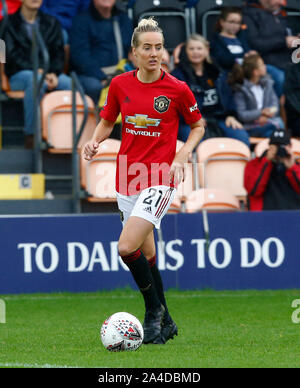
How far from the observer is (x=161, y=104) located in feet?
22.2

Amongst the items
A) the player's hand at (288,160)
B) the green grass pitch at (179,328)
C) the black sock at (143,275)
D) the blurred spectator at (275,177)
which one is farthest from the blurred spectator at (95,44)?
the black sock at (143,275)

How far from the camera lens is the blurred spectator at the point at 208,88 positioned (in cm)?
1236

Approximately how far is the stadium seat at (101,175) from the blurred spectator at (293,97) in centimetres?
270

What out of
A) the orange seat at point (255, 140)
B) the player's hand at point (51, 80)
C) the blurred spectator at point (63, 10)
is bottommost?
the orange seat at point (255, 140)

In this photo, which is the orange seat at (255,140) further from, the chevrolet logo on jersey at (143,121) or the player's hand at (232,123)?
the chevrolet logo on jersey at (143,121)

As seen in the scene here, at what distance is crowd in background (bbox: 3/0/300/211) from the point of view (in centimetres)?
1235

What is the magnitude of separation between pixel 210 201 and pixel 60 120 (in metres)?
2.28

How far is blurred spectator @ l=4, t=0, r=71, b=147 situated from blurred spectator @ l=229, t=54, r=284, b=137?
88.7 inches

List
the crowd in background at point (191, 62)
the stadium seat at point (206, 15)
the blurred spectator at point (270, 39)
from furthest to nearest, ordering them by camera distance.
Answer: the stadium seat at point (206, 15) → the blurred spectator at point (270, 39) → the crowd in background at point (191, 62)

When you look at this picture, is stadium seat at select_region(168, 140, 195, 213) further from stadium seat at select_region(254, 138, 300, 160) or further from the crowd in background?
stadium seat at select_region(254, 138, 300, 160)

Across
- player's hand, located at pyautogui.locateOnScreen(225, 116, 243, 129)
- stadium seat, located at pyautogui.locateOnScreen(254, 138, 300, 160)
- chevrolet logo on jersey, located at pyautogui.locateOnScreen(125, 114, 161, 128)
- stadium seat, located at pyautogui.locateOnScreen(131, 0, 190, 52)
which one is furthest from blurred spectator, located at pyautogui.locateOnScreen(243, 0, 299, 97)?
chevrolet logo on jersey, located at pyautogui.locateOnScreen(125, 114, 161, 128)

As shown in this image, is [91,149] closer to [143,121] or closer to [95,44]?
[143,121]

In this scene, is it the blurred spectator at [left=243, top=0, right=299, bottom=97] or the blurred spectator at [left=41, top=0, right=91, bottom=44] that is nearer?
the blurred spectator at [left=41, top=0, right=91, bottom=44]

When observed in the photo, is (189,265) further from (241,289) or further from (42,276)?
(42,276)
